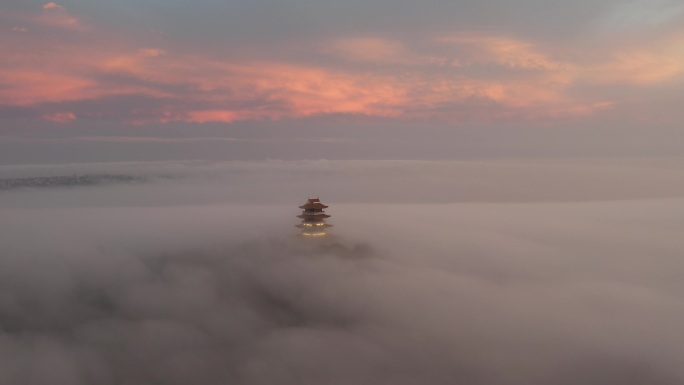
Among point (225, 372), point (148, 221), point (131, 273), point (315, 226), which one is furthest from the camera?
Answer: point (148, 221)

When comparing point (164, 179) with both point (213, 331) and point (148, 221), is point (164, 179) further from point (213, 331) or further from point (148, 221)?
point (213, 331)

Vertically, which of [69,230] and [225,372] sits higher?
[69,230]

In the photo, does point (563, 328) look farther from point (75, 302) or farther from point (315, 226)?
point (75, 302)

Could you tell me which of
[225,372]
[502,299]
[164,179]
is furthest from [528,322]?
[164,179]

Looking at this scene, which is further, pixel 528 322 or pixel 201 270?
pixel 201 270

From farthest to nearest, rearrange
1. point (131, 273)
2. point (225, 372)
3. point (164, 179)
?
point (164, 179) → point (131, 273) → point (225, 372)

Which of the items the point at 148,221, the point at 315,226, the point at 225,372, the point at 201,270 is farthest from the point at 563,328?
the point at 148,221
